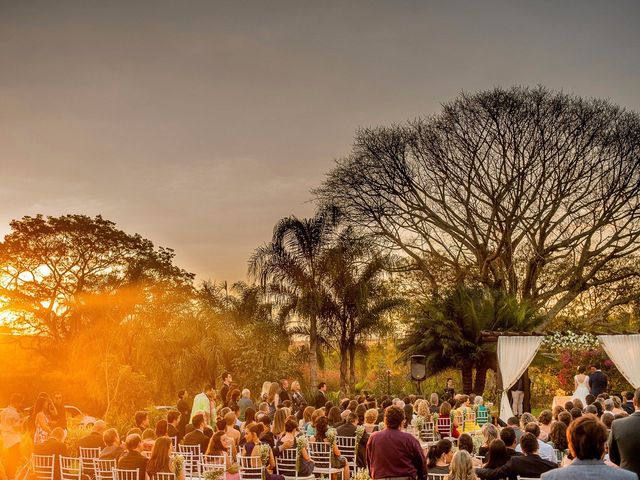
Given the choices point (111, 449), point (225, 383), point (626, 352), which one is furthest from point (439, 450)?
point (626, 352)

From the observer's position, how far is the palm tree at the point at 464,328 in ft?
79.0

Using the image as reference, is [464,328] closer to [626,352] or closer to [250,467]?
[626,352]

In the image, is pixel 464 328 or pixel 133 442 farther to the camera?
pixel 464 328

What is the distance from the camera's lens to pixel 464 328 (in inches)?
963

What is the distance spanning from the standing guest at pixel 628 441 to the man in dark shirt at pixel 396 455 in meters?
1.72

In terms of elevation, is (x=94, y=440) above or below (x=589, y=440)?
below

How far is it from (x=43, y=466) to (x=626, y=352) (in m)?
14.9

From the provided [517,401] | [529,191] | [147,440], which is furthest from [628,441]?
[529,191]

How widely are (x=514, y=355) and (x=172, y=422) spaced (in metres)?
11.8

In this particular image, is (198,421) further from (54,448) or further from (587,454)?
(587,454)

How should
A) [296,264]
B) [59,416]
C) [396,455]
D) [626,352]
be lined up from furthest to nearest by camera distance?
[296,264], [626,352], [59,416], [396,455]

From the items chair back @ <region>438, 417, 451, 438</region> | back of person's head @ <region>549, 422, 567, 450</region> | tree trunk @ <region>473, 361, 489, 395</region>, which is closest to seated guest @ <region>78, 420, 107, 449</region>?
back of person's head @ <region>549, 422, 567, 450</region>

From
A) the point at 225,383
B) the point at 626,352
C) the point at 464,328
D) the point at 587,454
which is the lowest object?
the point at 587,454

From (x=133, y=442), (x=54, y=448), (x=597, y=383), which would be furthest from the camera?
(x=597, y=383)
